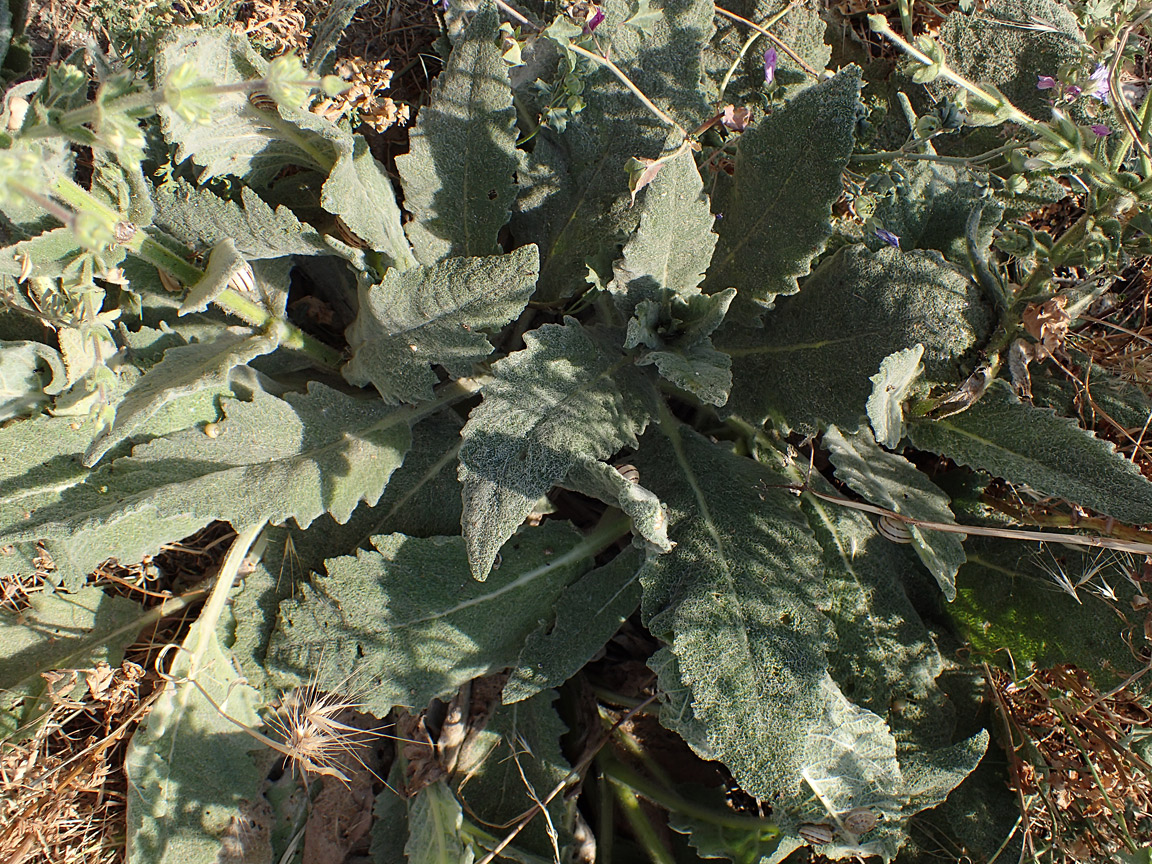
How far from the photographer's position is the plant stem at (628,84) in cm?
182

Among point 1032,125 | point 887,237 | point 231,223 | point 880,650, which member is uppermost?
point 1032,125

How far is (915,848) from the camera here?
6.97 feet

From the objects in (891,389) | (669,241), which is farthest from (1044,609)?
(669,241)

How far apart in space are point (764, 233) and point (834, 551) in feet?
2.71

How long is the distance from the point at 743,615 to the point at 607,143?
4.08 ft

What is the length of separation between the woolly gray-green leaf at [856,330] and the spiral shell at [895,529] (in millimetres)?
244

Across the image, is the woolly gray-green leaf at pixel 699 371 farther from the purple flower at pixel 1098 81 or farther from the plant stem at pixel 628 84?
the purple flower at pixel 1098 81

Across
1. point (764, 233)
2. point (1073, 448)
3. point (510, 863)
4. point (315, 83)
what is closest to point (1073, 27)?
point (764, 233)

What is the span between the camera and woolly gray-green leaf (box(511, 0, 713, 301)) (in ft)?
6.44

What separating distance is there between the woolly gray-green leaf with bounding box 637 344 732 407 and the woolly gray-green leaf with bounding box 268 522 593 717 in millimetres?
726

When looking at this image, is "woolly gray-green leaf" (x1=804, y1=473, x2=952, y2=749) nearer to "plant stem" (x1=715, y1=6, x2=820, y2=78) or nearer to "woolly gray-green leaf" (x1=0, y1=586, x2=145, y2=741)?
"plant stem" (x1=715, y1=6, x2=820, y2=78)

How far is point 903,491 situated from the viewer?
1.94m

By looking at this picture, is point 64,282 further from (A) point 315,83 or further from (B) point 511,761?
(B) point 511,761

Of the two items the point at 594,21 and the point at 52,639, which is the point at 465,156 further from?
the point at 52,639
